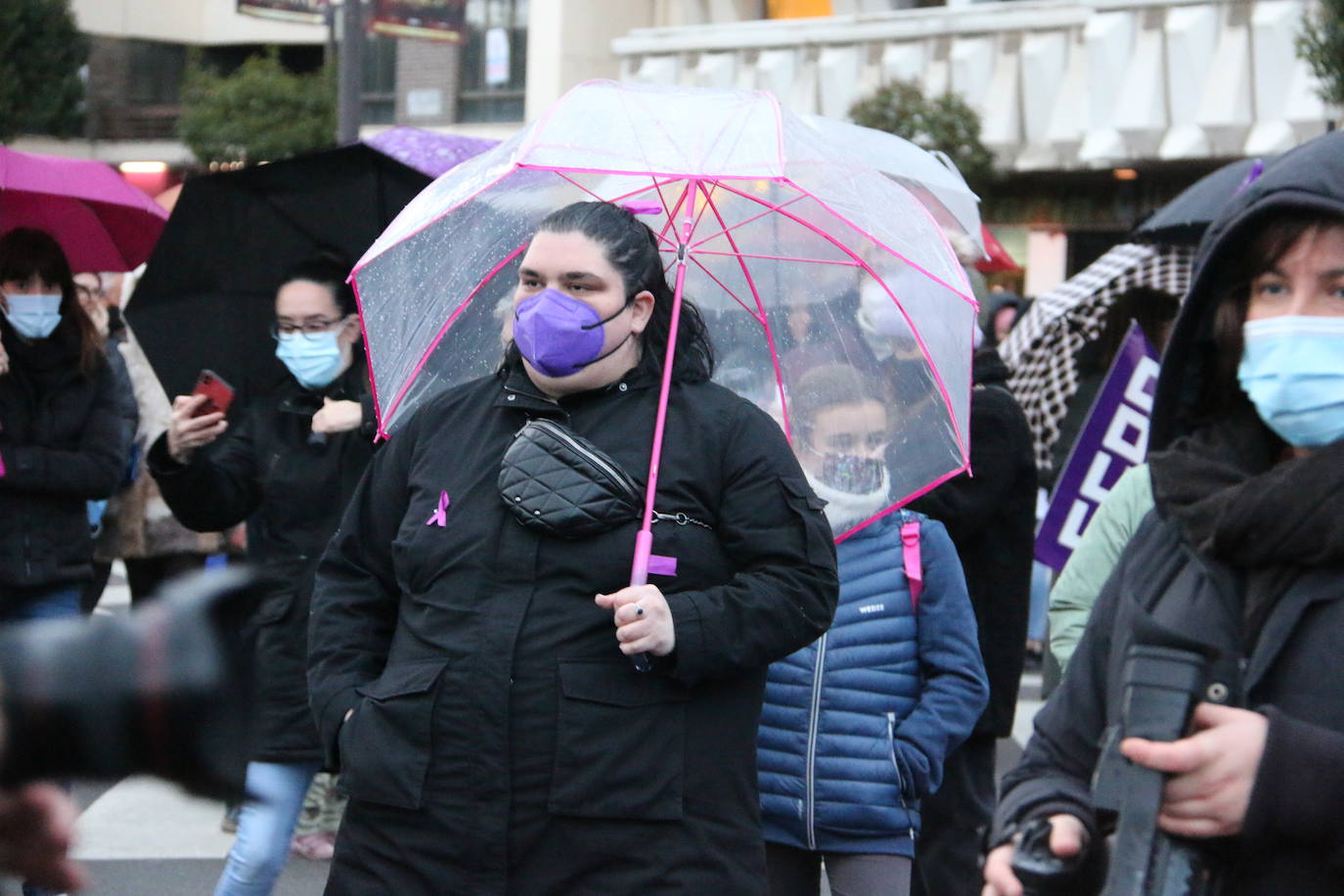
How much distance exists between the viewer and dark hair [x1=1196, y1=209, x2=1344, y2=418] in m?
2.30

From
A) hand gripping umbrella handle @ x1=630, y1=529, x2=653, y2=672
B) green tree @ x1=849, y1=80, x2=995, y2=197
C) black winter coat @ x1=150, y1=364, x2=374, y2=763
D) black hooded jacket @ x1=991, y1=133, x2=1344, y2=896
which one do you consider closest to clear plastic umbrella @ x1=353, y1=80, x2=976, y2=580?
hand gripping umbrella handle @ x1=630, y1=529, x2=653, y2=672

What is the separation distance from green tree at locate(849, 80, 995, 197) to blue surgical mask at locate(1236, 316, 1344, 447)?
17.1 metres

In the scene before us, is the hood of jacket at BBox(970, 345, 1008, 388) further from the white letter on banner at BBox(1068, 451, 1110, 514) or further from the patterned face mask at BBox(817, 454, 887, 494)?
the patterned face mask at BBox(817, 454, 887, 494)

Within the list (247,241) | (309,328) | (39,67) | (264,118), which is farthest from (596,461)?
(39,67)

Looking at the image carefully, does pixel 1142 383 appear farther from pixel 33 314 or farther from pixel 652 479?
pixel 33 314

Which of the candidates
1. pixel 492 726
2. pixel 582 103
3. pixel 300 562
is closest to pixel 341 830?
pixel 492 726

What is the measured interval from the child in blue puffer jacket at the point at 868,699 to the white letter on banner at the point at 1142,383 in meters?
0.95

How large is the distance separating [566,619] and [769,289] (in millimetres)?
1361

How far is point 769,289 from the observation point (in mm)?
4332

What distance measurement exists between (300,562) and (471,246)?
57.1 inches

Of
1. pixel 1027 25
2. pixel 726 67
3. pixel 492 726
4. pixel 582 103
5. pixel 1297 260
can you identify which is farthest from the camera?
pixel 726 67

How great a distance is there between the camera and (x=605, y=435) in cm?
341

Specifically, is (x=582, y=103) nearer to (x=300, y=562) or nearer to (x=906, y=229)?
(x=906, y=229)

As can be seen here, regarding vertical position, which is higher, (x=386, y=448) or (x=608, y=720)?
(x=386, y=448)
